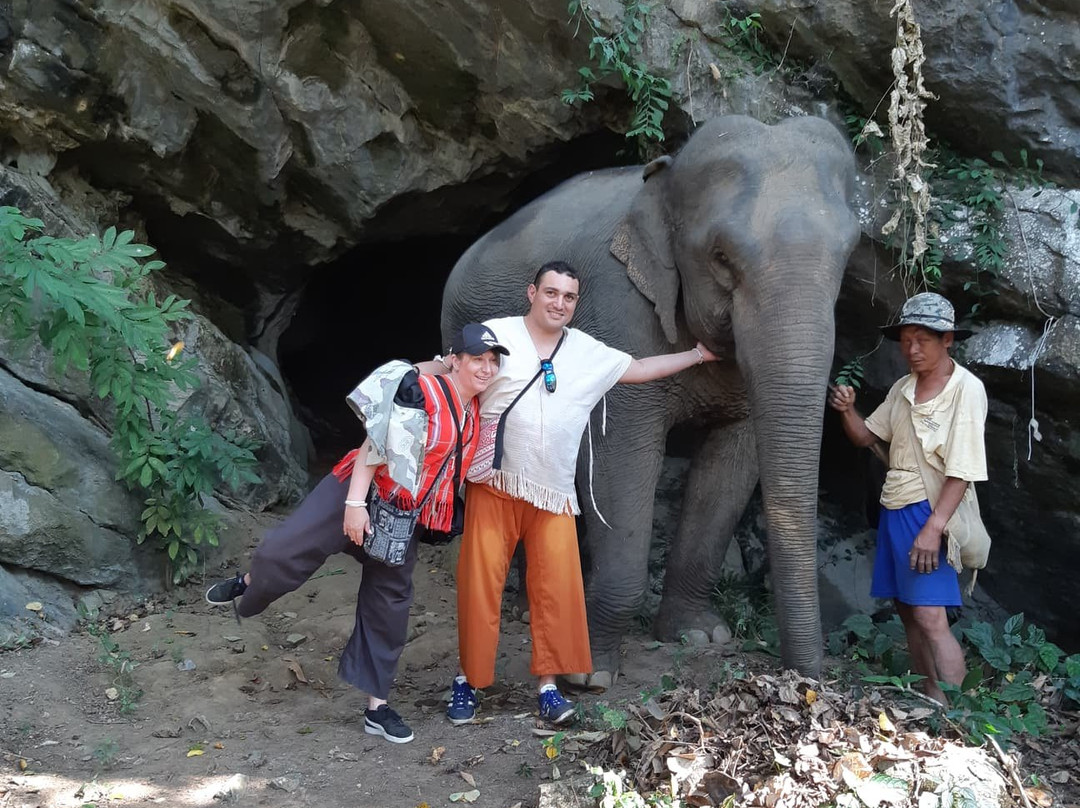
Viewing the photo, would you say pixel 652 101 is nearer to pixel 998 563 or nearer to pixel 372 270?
pixel 998 563

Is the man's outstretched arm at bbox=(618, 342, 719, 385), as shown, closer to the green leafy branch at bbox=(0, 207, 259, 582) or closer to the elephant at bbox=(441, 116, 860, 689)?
the elephant at bbox=(441, 116, 860, 689)

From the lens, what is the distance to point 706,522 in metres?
5.79

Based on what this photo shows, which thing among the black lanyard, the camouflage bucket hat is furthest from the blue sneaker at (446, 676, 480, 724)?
the camouflage bucket hat

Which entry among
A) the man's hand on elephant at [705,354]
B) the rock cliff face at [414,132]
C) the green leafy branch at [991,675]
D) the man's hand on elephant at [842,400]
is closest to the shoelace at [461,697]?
the green leafy branch at [991,675]

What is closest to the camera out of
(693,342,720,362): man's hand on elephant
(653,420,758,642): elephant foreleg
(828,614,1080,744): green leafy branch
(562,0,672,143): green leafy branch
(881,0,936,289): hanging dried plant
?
(828,614,1080,744): green leafy branch

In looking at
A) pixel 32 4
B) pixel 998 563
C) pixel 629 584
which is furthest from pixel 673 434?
pixel 32 4

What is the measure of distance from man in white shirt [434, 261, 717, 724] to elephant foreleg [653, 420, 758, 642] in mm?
1359

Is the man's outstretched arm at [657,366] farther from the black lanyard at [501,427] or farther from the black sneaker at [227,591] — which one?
the black sneaker at [227,591]

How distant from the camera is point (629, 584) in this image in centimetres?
499

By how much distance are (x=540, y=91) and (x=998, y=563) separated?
422 centimetres

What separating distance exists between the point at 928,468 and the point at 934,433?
0.17 m

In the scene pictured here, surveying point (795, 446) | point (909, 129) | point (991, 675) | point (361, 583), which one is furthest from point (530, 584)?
point (909, 129)

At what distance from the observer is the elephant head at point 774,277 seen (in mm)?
4289

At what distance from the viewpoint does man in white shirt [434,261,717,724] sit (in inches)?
168
